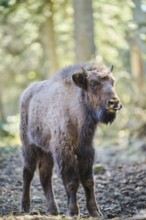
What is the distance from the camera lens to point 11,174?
1127 centimetres

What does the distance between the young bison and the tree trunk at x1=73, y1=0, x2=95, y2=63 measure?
6568 mm

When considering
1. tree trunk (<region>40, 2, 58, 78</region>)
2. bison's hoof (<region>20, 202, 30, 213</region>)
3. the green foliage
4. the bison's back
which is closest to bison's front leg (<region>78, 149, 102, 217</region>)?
the bison's back

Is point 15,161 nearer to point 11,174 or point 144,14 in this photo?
point 11,174

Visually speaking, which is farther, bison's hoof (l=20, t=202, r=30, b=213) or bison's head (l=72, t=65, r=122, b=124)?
bison's hoof (l=20, t=202, r=30, b=213)

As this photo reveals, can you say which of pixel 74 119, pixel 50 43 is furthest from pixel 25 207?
pixel 50 43

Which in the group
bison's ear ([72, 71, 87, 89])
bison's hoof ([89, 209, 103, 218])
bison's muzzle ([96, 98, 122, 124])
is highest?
bison's ear ([72, 71, 87, 89])

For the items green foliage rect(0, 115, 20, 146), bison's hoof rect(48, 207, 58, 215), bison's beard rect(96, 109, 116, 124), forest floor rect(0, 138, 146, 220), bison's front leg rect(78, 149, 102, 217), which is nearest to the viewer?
bison's beard rect(96, 109, 116, 124)

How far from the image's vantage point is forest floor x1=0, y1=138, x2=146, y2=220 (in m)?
7.80

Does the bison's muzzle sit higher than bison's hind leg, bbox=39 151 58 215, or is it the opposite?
the bison's muzzle

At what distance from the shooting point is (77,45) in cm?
1502

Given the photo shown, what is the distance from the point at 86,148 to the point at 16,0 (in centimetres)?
618

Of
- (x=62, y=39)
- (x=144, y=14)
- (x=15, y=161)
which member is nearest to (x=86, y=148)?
(x=15, y=161)

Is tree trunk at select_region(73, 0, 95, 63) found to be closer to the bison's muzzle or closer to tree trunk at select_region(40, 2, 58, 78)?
tree trunk at select_region(40, 2, 58, 78)

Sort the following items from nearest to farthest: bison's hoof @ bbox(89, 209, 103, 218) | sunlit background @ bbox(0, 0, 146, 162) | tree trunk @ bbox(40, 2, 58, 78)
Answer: bison's hoof @ bbox(89, 209, 103, 218) < sunlit background @ bbox(0, 0, 146, 162) < tree trunk @ bbox(40, 2, 58, 78)
